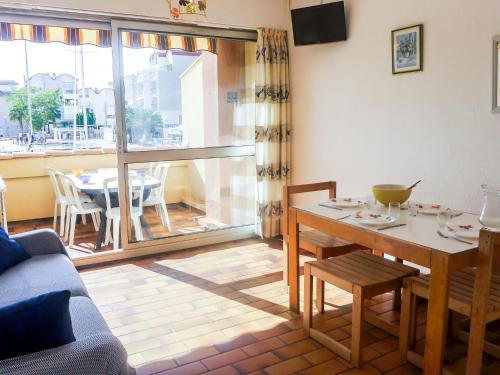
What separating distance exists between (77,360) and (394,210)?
1.74 metres

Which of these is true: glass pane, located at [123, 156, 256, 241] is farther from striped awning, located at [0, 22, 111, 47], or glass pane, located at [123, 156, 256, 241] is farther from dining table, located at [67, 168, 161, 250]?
striped awning, located at [0, 22, 111, 47]

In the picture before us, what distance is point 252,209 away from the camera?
4.64 meters

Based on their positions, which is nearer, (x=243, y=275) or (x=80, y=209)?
(x=243, y=275)

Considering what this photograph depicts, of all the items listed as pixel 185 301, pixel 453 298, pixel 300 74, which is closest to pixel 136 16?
pixel 300 74

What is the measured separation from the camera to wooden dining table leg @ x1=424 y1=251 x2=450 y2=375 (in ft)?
5.85

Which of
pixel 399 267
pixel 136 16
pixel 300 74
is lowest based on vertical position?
pixel 399 267

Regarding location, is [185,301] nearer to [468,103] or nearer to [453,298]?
[453,298]

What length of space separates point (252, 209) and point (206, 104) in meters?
1.19

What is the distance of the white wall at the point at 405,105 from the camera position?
8.86 ft

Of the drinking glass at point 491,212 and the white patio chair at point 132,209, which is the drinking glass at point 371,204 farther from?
the white patio chair at point 132,209

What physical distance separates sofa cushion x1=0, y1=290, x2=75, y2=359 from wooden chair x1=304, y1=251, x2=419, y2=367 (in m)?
1.37

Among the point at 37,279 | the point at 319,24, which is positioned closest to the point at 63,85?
the point at 319,24

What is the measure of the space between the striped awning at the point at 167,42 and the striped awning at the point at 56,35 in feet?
1.11

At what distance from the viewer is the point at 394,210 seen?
239 cm
